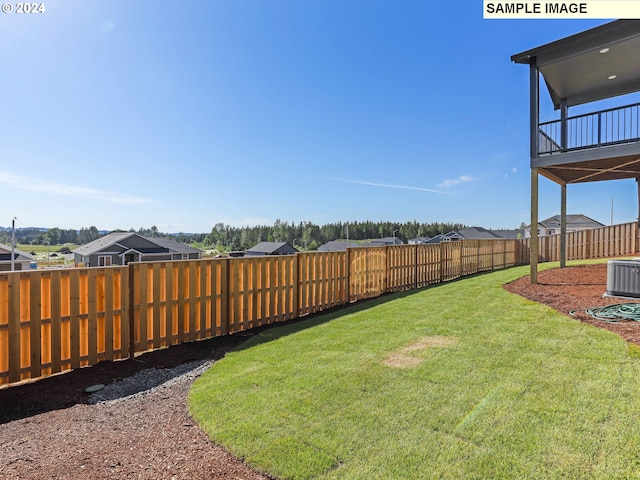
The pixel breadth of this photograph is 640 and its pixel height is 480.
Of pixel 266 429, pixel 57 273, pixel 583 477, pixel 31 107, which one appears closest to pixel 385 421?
pixel 266 429

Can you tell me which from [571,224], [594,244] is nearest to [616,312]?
[594,244]

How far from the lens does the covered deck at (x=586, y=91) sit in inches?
289

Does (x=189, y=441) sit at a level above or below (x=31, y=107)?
below

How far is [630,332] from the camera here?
440 centimetres

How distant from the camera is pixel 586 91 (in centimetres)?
1013

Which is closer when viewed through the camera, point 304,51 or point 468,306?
point 468,306

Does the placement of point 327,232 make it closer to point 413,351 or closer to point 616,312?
point 616,312

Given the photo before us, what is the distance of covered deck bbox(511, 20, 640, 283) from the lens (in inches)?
289

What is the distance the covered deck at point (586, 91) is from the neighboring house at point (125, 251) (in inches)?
1274

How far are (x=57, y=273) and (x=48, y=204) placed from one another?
38.3 metres

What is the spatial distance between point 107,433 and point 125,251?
37321 mm

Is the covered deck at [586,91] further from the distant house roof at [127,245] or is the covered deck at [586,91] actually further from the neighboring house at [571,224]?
the neighboring house at [571,224]

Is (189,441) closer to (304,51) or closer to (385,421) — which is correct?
(385,421)

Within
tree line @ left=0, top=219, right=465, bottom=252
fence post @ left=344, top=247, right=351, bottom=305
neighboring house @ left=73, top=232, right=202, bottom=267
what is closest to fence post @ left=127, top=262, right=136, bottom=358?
fence post @ left=344, top=247, right=351, bottom=305
